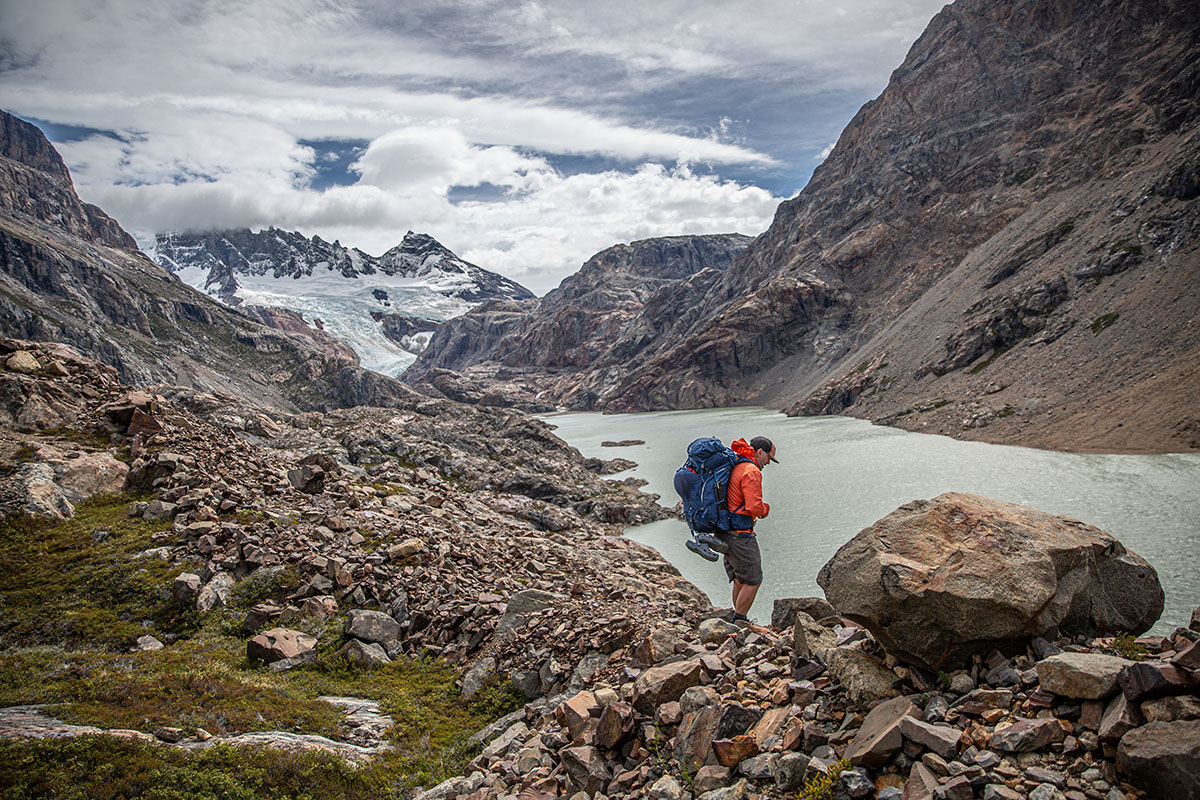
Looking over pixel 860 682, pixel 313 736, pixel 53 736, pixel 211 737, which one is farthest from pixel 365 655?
pixel 860 682

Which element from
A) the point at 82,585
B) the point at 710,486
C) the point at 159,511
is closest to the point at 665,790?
the point at 710,486

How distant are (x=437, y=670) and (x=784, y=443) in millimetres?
64241

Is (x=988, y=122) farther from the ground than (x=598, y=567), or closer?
farther from the ground

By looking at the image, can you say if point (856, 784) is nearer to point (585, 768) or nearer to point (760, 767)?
point (760, 767)

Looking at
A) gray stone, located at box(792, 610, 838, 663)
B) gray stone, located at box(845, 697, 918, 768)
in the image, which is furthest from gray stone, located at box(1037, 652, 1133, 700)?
gray stone, located at box(792, 610, 838, 663)

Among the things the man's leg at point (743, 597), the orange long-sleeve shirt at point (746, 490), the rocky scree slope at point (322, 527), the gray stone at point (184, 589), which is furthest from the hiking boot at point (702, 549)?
the gray stone at point (184, 589)

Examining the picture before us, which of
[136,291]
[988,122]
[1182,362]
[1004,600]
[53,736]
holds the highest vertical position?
[988,122]

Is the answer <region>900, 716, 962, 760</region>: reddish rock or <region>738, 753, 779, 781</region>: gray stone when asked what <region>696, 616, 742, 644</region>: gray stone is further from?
<region>900, 716, 962, 760</region>: reddish rock

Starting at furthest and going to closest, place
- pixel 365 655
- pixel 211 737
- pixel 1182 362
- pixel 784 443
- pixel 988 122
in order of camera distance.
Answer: pixel 988 122
pixel 784 443
pixel 1182 362
pixel 365 655
pixel 211 737

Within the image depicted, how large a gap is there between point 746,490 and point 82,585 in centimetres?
1522

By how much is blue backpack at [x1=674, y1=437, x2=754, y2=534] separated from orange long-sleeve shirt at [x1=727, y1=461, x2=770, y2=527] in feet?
0.40

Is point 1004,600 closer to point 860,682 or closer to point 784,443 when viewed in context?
point 860,682

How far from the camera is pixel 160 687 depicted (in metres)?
8.98

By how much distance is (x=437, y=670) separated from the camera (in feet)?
40.6
